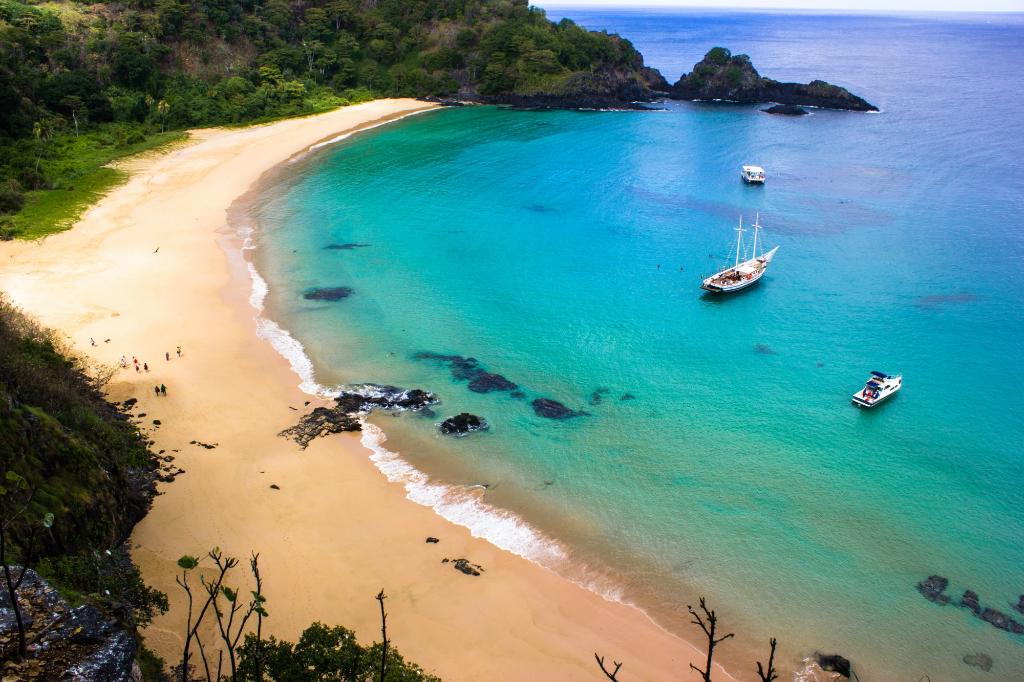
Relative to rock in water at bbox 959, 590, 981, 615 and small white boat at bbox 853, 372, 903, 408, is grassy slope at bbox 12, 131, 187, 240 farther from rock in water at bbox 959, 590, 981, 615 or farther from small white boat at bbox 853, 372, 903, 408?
rock in water at bbox 959, 590, 981, 615

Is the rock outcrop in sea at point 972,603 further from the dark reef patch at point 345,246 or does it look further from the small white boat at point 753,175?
the small white boat at point 753,175

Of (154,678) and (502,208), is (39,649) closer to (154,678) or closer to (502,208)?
(154,678)

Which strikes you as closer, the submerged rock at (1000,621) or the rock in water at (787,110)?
the submerged rock at (1000,621)

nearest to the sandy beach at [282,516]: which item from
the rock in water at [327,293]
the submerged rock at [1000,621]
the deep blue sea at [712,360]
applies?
the deep blue sea at [712,360]

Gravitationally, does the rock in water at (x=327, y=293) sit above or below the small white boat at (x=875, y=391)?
above

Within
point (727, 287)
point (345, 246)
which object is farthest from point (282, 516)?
point (727, 287)

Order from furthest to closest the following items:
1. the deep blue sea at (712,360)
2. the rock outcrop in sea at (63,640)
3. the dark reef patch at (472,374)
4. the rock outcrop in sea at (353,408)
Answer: the dark reef patch at (472,374)
the rock outcrop in sea at (353,408)
the deep blue sea at (712,360)
the rock outcrop in sea at (63,640)

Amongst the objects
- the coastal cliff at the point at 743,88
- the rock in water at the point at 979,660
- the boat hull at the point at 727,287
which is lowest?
the rock in water at the point at 979,660
